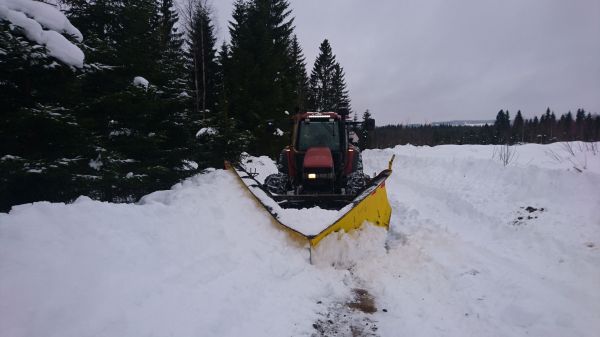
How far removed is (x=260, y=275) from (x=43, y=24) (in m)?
5.20

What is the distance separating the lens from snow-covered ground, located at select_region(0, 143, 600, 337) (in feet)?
9.53

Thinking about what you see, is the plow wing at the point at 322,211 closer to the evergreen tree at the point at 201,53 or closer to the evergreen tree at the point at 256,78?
the evergreen tree at the point at 256,78

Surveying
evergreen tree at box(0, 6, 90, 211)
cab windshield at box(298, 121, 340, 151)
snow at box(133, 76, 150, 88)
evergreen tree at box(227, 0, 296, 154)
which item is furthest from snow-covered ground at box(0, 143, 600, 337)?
evergreen tree at box(227, 0, 296, 154)

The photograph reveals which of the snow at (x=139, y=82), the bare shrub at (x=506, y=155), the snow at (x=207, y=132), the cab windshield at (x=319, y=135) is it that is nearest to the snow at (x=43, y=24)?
the snow at (x=139, y=82)

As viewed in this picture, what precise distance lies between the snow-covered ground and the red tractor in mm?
1561

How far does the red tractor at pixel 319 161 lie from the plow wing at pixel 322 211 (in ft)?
2.38

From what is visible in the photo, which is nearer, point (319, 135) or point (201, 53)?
point (319, 135)

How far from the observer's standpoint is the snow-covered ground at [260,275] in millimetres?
2904

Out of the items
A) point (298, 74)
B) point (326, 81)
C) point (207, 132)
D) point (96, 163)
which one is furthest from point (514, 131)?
point (96, 163)

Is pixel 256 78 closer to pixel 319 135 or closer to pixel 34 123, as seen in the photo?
pixel 319 135

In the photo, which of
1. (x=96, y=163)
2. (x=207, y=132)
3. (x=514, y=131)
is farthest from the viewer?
(x=514, y=131)

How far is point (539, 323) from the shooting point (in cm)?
351

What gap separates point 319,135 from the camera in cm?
A: 870

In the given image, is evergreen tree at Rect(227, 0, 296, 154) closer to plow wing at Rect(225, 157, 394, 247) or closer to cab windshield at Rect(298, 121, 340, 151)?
cab windshield at Rect(298, 121, 340, 151)
